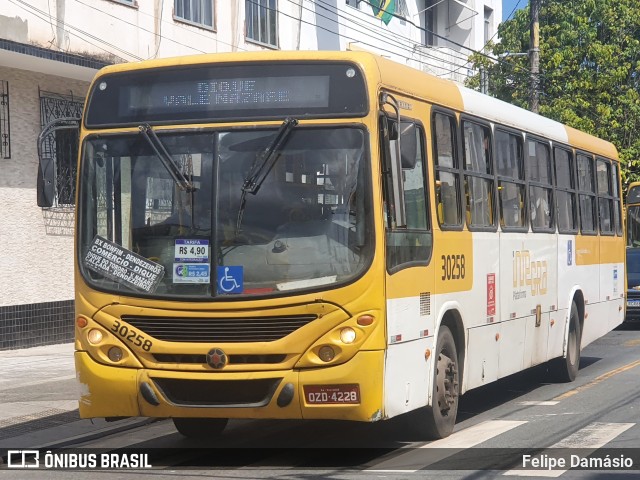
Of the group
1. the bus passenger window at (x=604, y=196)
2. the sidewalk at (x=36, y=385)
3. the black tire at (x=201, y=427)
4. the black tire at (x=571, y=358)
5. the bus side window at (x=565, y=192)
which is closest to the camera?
the black tire at (x=201, y=427)

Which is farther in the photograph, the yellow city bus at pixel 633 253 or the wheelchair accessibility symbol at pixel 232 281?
the yellow city bus at pixel 633 253

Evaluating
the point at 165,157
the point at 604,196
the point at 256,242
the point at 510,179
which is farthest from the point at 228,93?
the point at 604,196

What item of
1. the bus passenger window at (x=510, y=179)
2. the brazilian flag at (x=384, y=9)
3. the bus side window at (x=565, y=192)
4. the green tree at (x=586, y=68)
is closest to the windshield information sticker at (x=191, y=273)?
the bus passenger window at (x=510, y=179)

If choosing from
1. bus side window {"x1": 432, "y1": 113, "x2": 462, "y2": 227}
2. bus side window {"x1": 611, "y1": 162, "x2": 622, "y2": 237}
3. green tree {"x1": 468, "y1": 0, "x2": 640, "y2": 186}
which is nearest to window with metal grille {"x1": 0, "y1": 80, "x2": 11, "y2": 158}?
bus side window {"x1": 611, "y1": 162, "x2": 622, "y2": 237}

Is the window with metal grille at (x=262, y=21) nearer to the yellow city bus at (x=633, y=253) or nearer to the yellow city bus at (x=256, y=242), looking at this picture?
the yellow city bus at (x=633, y=253)

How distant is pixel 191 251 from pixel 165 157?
0.75 m

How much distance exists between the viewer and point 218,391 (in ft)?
29.1

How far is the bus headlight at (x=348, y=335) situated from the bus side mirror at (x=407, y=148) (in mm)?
1385

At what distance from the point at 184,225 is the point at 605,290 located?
9.56 m

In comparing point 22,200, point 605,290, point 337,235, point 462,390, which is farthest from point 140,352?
point 22,200

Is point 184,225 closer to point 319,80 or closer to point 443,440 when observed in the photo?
point 319,80

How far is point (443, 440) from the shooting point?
411 inches

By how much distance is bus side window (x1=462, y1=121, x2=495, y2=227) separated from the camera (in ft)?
37.4

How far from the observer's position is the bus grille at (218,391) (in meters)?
8.82
